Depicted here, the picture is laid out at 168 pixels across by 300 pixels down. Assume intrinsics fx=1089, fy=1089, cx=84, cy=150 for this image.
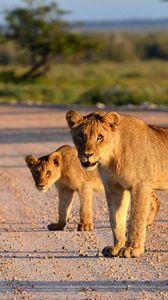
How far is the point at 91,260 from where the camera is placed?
8.77 metres

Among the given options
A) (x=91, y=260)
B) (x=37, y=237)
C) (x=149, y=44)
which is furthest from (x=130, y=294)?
(x=149, y=44)

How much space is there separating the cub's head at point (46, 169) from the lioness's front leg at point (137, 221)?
195 centimetres

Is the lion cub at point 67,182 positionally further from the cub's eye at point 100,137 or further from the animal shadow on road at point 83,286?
the animal shadow on road at point 83,286

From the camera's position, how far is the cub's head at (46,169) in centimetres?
1043

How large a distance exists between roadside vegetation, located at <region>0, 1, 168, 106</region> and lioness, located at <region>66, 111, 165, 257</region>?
818 inches

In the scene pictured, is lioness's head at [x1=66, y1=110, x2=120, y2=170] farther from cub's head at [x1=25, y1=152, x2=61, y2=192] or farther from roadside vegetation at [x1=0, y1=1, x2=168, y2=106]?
roadside vegetation at [x1=0, y1=1, x2=168, y2=106]

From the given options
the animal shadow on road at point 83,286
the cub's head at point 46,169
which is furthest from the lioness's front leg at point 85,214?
A: the animal shadow on road at point 83,286

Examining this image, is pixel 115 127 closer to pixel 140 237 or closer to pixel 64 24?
pixel 140 237

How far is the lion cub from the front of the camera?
33.8 feet

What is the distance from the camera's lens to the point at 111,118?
8.59m

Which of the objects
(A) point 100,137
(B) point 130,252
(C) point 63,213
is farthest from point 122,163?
(C) point 63,213

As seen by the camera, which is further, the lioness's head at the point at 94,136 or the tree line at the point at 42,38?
the tree line at the point at 42,38

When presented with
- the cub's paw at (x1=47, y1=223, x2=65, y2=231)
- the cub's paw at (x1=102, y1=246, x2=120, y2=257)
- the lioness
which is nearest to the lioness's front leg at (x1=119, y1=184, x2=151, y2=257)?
the lioness

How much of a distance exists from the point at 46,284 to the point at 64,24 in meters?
46.2
